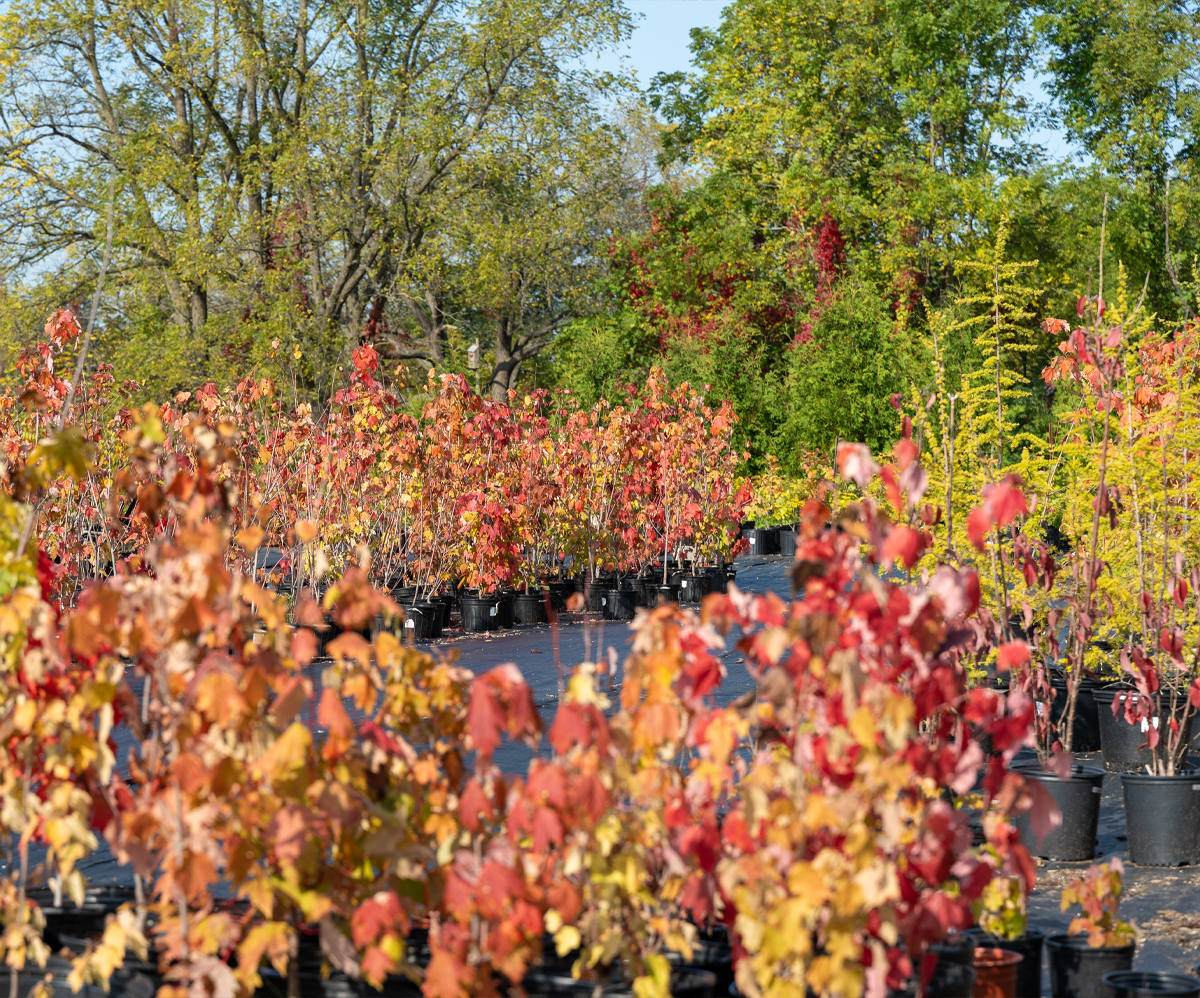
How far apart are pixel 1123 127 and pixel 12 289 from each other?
1932 cm

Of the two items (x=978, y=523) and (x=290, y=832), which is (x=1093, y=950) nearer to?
(x=978, y=523)

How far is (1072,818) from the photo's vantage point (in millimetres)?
3656

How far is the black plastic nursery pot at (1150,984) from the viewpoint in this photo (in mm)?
2293

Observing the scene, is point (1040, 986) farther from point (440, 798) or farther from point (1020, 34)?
point (1020, 34)

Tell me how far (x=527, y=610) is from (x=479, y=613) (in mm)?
616

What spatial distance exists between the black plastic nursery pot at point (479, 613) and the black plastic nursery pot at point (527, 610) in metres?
0.48

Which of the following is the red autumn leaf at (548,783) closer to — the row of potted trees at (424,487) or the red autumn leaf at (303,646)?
the red autumn leaf at (303,646)

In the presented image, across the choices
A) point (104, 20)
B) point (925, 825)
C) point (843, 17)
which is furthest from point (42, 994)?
point (843, 17)

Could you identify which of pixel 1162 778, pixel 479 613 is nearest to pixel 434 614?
pixel 479 613

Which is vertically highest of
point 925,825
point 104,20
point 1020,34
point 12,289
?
point 1020,34

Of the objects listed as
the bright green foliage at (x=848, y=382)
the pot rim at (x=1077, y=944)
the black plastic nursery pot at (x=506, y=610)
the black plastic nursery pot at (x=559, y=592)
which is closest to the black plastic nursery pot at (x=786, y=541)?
the bright green foliage at (x=848, y=382)

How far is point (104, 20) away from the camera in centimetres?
1809

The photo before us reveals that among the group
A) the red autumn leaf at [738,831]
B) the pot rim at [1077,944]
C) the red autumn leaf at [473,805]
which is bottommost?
the pot rim at [1077,944]

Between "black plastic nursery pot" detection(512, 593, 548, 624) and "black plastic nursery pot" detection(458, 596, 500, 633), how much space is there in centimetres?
48
